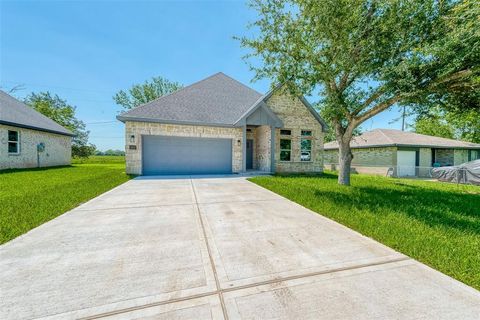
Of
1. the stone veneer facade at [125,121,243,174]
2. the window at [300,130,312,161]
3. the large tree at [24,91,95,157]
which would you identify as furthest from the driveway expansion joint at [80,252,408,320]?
the large tree at [24,91,95,157]

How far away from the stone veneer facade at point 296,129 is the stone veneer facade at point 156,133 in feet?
10.0

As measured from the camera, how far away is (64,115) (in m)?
28.1

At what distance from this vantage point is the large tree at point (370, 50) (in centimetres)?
516

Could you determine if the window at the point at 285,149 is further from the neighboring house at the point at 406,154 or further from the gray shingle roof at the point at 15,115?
the gray shingle roof at the point at 15,115

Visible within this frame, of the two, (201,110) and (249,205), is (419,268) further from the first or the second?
(201,110)

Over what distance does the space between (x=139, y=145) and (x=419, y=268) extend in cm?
1221

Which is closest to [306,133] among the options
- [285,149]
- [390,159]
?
[285,149]

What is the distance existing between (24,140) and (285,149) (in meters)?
18.1

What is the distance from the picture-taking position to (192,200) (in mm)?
6176

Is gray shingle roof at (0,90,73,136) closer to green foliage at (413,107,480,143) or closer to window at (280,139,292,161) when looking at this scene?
window at (280,139,292,161)

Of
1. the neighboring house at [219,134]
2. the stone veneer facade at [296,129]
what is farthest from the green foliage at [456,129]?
the neighboring house at [219,134]

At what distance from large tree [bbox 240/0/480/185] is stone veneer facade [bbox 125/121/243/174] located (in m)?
4.96

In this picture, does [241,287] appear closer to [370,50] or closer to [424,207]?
[424,207]

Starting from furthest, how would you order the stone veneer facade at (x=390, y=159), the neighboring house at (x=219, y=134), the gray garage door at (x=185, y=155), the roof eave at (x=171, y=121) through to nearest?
the stone veneer facade at (x=390, y=159) < the gray garage door at (x=185, y=155) < the neighboring house at (x=219, y=134) < the roof eave at (x=171, y=121)
